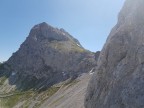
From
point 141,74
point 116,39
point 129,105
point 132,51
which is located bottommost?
point 129,105

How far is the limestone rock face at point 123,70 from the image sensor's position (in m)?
31.0

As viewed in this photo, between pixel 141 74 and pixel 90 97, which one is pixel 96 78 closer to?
pixel 90 97

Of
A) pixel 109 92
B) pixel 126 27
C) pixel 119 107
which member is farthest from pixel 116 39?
pixel 119 107

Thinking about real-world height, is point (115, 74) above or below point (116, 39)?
below

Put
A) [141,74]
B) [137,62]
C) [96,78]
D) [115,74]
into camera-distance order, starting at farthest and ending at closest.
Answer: [96,78] < [115,74] < [137,62] < [141,74]

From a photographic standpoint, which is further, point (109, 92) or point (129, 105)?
point (109, 92)

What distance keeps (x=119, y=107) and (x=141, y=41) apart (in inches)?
297

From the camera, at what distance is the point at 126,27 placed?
1496 inches

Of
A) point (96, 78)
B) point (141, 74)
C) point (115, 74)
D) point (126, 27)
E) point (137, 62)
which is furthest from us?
point (96, 78)

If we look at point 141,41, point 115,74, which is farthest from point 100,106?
point 141,41

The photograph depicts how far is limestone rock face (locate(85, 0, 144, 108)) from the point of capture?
3105 centimetres

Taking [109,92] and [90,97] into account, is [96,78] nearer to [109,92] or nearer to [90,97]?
[90,97]

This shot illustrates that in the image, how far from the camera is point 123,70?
34.3m

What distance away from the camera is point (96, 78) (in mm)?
41719
